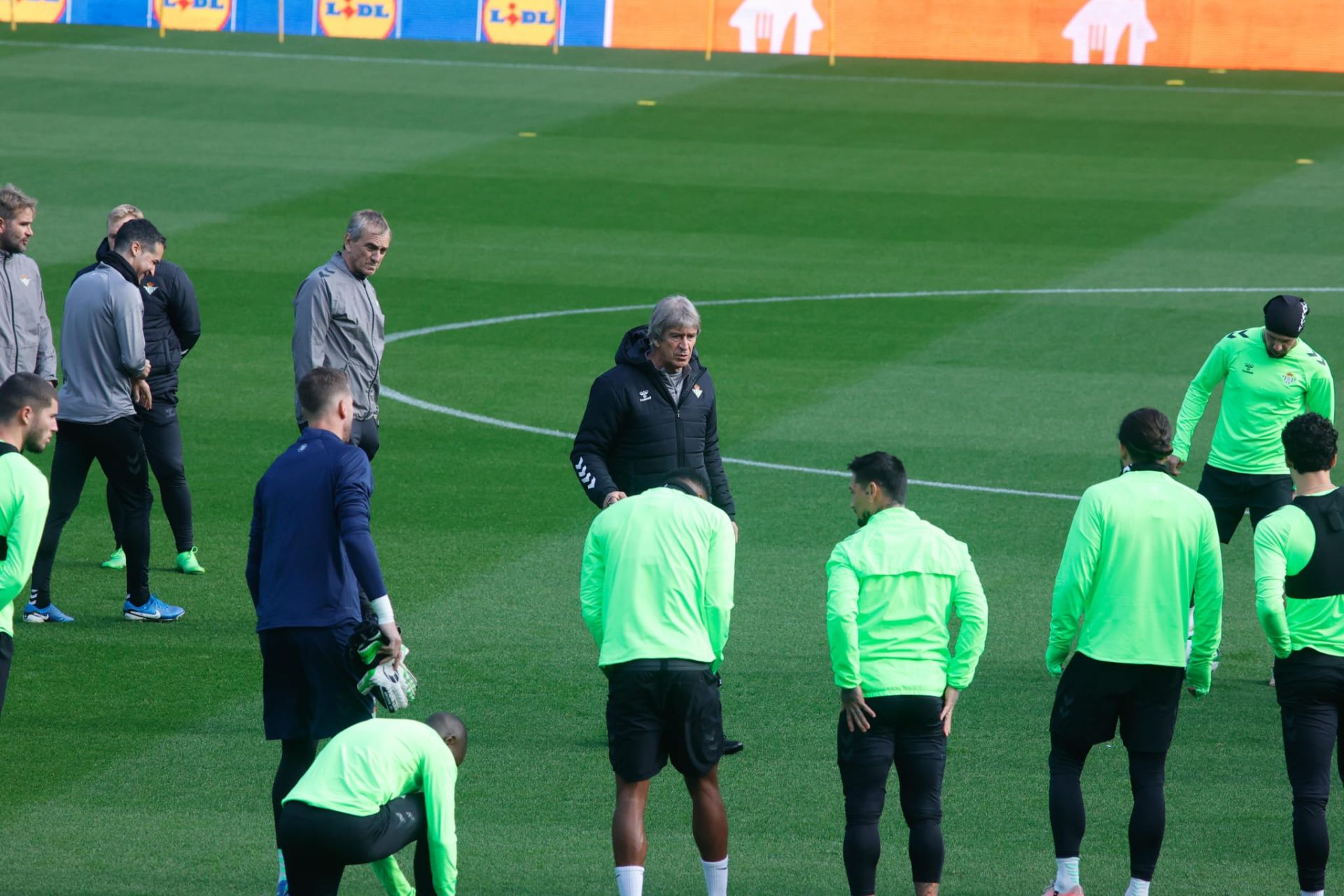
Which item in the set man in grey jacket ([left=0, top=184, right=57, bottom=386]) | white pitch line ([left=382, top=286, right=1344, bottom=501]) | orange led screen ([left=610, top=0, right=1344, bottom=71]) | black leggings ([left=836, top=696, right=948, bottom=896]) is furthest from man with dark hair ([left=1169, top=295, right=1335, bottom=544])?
orange led screen ([left=610, top=0, right=1344, bottom=71])

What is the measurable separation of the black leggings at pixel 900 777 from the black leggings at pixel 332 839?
150cm

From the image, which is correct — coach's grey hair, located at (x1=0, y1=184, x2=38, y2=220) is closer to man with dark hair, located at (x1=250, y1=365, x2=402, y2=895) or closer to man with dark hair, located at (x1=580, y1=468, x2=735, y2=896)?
man with dark hair, located at (x1=250, y1=365, x2=402, y2=895)

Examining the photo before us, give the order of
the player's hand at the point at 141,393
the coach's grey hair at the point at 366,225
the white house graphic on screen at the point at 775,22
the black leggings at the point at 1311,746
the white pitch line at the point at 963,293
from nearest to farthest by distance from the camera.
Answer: the black leggings at the point at 1311,746, the coach's grey hair at the point at 366,225, the player's hand at the point at 141,393, the white pitch line at the point at 963,293, the white house graphic on screen at the point at 775,22

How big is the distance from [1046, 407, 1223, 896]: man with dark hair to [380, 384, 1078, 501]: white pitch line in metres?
6.11

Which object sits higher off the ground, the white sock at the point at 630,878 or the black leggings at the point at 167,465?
the black leggings at the point at 167,465

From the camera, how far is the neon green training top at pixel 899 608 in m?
6.65

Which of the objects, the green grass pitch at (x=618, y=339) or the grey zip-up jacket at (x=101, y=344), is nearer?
the green grass pitch at (x=618, y=339)

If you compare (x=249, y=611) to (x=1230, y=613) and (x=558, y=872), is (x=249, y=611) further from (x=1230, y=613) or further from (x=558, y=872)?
(x=1230, y=613)

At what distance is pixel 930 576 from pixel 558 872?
74.0 inches

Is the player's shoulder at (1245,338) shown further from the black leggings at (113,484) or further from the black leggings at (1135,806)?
the black leggings at (113,484)

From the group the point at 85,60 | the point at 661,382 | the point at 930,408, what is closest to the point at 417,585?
the point at 661,382

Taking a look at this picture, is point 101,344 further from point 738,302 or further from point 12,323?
point 738,302

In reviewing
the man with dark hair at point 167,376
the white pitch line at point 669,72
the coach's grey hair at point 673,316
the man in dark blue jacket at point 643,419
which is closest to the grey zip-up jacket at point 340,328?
the man with dark hair at point 167,376

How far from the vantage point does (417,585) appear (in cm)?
1098
